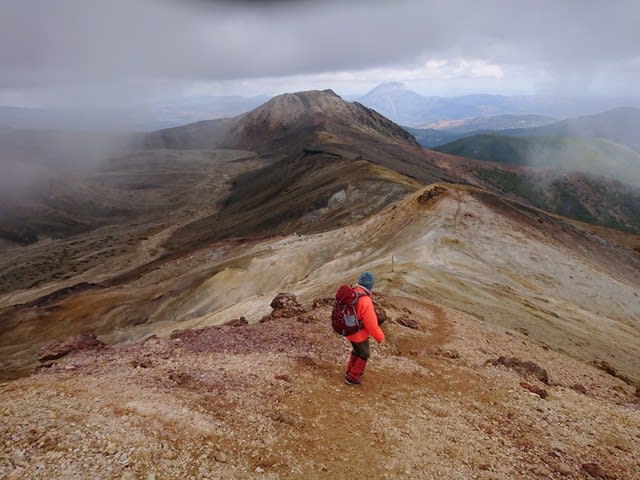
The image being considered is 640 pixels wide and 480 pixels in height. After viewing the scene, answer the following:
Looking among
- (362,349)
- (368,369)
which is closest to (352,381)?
(362,349)

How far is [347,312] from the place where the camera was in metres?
9.81

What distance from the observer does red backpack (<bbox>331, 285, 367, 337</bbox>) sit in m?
9.67

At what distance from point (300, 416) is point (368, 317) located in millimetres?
2491

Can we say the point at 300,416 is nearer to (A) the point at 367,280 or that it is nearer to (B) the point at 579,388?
(A) the point at 367,280

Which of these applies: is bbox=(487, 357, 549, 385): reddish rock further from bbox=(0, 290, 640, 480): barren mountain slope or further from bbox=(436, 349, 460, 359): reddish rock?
bbox=(436, 349, 460, 359): reddish rock

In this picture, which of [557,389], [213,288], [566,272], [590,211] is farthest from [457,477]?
[590,211]

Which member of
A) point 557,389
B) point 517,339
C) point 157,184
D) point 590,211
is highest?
point 557,389

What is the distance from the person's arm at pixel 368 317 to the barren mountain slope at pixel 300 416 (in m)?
1.62

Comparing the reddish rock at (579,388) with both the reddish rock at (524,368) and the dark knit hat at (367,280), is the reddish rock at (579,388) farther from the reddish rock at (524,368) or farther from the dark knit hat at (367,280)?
the dark knit hat at (367,280)

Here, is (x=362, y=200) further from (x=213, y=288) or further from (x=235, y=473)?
(x=235, y=473)

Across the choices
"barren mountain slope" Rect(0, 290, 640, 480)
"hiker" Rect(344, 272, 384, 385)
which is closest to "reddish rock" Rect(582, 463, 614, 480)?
"barren mountain slope" Rect(0, 290, 640, 480)

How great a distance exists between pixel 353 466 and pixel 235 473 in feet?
6.81

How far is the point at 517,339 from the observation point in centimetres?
1805

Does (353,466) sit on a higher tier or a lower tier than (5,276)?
higher
